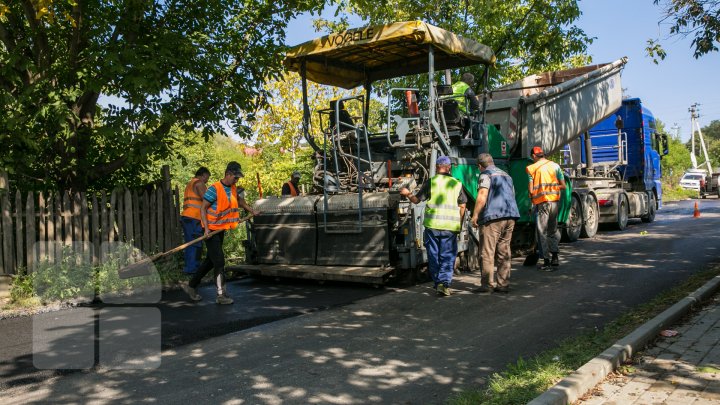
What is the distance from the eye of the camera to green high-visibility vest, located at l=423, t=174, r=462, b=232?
23.8 feet

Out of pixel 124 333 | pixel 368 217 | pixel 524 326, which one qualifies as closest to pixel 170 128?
pixel 368 217

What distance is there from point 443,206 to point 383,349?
264 centimetres

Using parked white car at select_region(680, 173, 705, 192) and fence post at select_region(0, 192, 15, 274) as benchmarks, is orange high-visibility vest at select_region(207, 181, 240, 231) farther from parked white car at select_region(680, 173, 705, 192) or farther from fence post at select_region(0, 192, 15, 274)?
parked white car at select_region(680, 173, 705, 192)

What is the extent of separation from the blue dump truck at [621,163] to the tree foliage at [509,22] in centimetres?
223

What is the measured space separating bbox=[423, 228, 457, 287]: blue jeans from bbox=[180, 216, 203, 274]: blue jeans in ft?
11.8

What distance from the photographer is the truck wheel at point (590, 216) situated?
13.3 m

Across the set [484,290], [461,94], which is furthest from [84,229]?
[461,94]

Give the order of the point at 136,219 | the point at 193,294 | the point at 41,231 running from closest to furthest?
the point at 193,294 → the point at 41,231 → the point at 136,219

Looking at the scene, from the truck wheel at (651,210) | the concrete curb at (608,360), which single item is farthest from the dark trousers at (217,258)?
the truck wheel at (651,210)

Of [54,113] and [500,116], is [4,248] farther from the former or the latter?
[500,116]

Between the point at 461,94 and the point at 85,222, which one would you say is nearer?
the point at 85,222

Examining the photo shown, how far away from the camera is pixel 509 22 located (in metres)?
14.7

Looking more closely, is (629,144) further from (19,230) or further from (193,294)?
(19,230)

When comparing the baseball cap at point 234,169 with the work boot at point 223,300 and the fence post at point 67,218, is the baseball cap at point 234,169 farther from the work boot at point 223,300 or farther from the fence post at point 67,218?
the fence post at point 67,218
